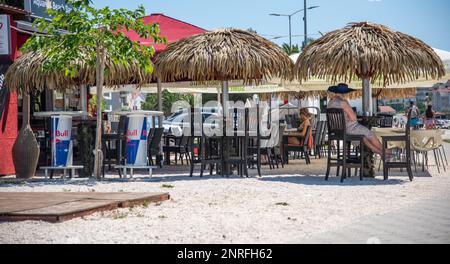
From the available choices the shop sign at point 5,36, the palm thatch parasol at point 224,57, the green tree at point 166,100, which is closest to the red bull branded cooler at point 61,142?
the shop sign at point 5,36

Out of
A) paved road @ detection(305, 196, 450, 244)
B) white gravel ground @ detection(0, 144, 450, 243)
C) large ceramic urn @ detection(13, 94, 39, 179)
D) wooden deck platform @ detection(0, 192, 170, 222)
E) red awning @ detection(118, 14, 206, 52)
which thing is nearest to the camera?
paved road @ detection(305, 196, 450, 244)

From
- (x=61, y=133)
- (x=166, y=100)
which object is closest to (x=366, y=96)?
(x=61, y=133)

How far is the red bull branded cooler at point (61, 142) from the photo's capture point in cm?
1348

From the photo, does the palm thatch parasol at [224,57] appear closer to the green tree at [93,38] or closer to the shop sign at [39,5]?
the green tree at [93,38]

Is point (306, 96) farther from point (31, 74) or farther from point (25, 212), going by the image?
point (25, 212)

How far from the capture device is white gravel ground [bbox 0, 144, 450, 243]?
21.6 ft

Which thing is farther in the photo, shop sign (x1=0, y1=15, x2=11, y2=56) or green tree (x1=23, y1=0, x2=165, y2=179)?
shop sign (x1=0, y1=15, x2=11, y2=56)

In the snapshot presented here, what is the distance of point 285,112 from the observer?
108 feet

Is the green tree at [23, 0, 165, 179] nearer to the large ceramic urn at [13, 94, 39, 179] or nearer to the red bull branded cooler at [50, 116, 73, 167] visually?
the red bull branded cooler at [50, 116, 73, 167]

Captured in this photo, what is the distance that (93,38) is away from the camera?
12977mm

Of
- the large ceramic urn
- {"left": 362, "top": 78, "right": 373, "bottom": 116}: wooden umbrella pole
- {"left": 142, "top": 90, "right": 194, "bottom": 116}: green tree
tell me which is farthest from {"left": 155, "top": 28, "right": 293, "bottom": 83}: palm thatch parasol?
{"left": 142, "top": 90, "right": 194, "bottom": 116}: green tree

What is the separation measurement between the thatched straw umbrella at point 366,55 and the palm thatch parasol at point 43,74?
3532mm

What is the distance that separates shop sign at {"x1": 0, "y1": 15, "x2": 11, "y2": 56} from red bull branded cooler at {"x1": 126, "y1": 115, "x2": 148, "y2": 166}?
2.80m

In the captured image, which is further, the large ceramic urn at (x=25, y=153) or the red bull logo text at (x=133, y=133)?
the large ceramic urn at (x=25, y=153)
